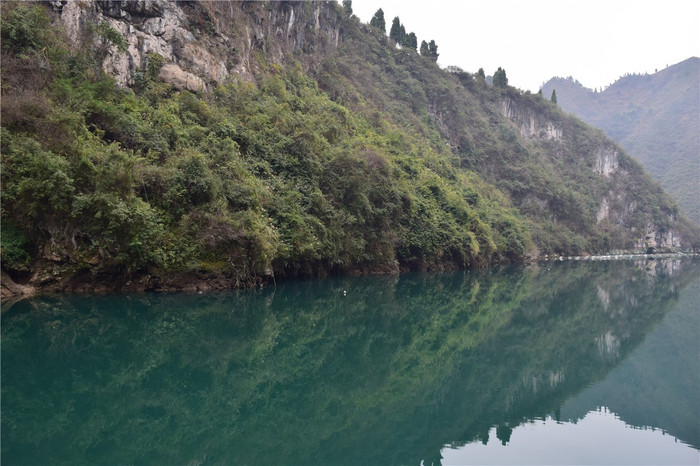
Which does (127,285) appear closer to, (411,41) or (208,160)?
(208,160)

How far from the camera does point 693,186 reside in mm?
136125

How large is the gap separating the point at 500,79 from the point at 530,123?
1131cm

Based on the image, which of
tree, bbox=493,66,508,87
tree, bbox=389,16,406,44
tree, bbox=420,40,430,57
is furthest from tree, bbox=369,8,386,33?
tree, bbox=493,66,508,87

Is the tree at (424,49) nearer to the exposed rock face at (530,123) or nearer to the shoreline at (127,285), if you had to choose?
the exposed rock face at (530,123)

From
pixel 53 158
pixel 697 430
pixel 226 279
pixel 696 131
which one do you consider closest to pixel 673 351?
pixel 697 430

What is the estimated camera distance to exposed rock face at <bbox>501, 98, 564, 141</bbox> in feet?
322

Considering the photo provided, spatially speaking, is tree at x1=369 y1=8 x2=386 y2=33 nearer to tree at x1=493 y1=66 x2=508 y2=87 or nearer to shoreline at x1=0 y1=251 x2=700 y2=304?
tree at x1=493 y1=66 x2=508 y2=87

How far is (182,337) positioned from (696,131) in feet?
660

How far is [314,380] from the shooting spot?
37.4 feet

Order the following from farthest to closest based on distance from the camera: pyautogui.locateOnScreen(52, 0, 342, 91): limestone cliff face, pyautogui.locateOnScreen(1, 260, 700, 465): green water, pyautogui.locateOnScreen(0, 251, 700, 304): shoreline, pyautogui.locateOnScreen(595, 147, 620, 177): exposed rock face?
pyautogui.locateOnScreen(595, 147, 620, 177): exposed rock face → pyautogui.locateOnScreen(52, 0, 342, 91): limestone cliff face → pyautogui.locateOnScreen(0, 251, 700, 304): shoreline → pyautogui.locateOnScreen(1, 260, 700, 465): green water

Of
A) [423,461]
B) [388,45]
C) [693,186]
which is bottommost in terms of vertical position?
[423,461]

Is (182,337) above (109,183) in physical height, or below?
below

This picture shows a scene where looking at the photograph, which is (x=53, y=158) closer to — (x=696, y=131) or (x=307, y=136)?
(x=307, y=136)

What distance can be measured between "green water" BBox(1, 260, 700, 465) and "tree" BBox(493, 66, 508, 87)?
83.7m
